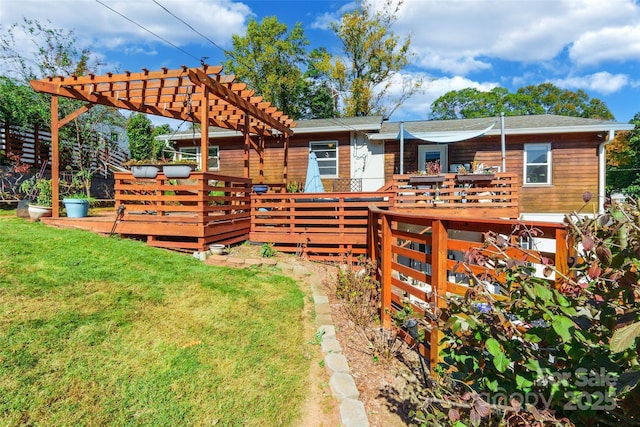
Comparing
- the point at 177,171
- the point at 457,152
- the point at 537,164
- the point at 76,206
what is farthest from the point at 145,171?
the point at 537,164

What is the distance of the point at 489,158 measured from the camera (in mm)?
10805

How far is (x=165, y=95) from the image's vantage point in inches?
295

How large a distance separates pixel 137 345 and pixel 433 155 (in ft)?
34.4

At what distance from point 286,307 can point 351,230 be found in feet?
11.0

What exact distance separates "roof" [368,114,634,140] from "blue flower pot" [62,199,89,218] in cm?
815

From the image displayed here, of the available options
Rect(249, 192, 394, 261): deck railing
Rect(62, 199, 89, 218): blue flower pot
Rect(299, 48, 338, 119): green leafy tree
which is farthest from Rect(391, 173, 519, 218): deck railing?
Rect(299, 48, 338, 119): green leafy tree

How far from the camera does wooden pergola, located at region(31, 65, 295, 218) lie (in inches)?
235

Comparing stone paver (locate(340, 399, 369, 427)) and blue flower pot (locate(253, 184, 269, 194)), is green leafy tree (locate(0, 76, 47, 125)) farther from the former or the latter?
stone paver (locate(340, 399, 369, 427))

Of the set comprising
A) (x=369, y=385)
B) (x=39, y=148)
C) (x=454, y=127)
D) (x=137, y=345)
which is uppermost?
(x=454, y=127)

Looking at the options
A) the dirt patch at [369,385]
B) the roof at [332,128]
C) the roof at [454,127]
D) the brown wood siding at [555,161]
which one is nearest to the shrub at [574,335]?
the dirt patch at [369,385]

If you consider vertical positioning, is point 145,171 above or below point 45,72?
below

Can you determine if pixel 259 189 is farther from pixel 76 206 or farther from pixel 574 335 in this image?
pixel 574 335

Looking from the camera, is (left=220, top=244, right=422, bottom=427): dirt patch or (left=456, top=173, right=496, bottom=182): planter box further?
(left=456, top=173, right=496, bottom=182): planter box

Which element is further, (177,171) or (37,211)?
(37,211)
